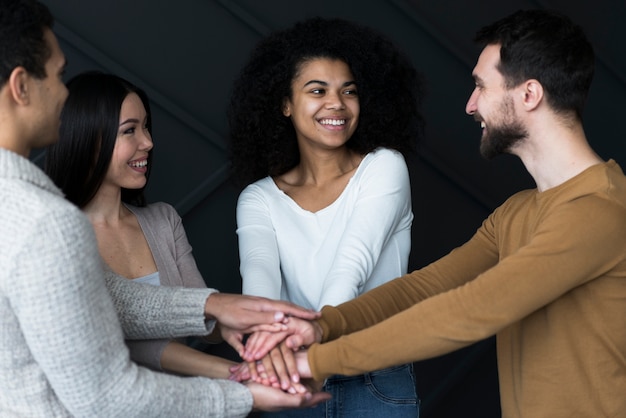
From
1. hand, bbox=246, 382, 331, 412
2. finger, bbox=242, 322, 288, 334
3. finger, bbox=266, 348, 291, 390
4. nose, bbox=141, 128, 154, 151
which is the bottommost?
hand, bbox=246, 382, 331, 412

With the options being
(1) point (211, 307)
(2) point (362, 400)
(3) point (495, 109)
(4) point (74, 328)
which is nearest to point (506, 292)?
(3) point (495, 109)

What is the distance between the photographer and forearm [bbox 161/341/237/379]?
81.0 inches

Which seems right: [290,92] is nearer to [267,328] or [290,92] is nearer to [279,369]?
[267,328]

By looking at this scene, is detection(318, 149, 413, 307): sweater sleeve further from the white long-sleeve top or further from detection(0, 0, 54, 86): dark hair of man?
detection(0, 0, 54, 86): dark hair of man

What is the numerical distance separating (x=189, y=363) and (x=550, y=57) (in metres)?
1.11

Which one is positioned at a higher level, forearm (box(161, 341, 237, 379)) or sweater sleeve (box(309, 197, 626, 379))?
sweater sleeve (box(309, 197, 626, 379))

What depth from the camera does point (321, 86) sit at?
2.42 meters

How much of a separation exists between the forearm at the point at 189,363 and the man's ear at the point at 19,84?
836 mm

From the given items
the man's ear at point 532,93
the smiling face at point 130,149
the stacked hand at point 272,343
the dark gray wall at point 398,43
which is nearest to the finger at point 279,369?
the stacked hand at point 272,343

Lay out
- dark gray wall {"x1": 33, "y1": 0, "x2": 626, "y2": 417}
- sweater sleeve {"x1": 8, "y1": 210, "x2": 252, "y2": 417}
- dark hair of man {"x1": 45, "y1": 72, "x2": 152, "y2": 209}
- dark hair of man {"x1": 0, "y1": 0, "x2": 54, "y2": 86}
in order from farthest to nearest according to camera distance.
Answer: dark gray wall {"x1": 33, "y1": 0, "x2": 626, "y2": 417} → dark hair of man {"x1": 45, "y1": 72, "x2": 152, "y2": 209} → dark hair of man {"x1": 0, "y1": 0, "x2": 54, "y2": 86} → sweater sleeve {"x1": 8, "y1": 210, "x2": 252, "y2": 417}

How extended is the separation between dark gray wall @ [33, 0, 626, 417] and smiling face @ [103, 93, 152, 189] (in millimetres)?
694

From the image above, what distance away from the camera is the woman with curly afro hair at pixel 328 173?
2.10m

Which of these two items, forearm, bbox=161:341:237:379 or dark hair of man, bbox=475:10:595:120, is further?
forearm, bbox=161:341:237:379

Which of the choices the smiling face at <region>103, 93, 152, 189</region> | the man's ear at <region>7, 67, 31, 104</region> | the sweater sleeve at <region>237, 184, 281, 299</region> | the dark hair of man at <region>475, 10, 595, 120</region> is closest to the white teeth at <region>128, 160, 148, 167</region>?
the smiling face at <region>103, 93, 152, 189</region>
